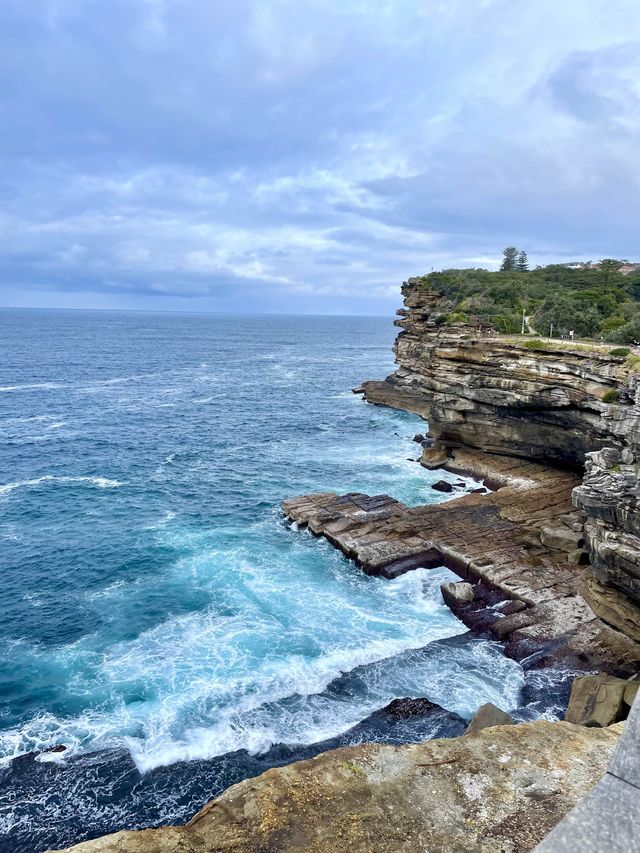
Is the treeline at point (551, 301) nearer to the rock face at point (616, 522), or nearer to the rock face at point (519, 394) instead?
the rock face at point (519, 394)

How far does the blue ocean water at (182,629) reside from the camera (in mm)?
19703

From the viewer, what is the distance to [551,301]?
66000 millimetres

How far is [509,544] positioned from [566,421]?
11.2 m

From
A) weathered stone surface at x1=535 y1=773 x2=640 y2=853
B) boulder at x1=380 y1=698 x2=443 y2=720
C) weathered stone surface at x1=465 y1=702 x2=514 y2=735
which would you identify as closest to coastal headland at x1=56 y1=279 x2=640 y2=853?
weathered stone surface at x1=465 y1=702 x2=514 y2=735

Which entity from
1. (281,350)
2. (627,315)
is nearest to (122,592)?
(627,315)

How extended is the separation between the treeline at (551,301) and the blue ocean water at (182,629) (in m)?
21.1

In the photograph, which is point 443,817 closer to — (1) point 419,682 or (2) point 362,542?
(1) point 419,682

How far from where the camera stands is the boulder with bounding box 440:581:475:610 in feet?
95.8

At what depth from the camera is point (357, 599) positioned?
30.2 metres

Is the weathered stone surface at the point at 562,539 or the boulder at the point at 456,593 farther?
the weathered stone surface at the point at 562,539

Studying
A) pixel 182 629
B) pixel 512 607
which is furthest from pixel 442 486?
pixel 182 629

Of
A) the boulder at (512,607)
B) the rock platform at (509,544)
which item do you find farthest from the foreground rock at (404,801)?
the boulder at (512,607)

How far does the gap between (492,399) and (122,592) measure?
3054cm

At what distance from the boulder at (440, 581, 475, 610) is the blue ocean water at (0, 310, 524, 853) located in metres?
0.83
